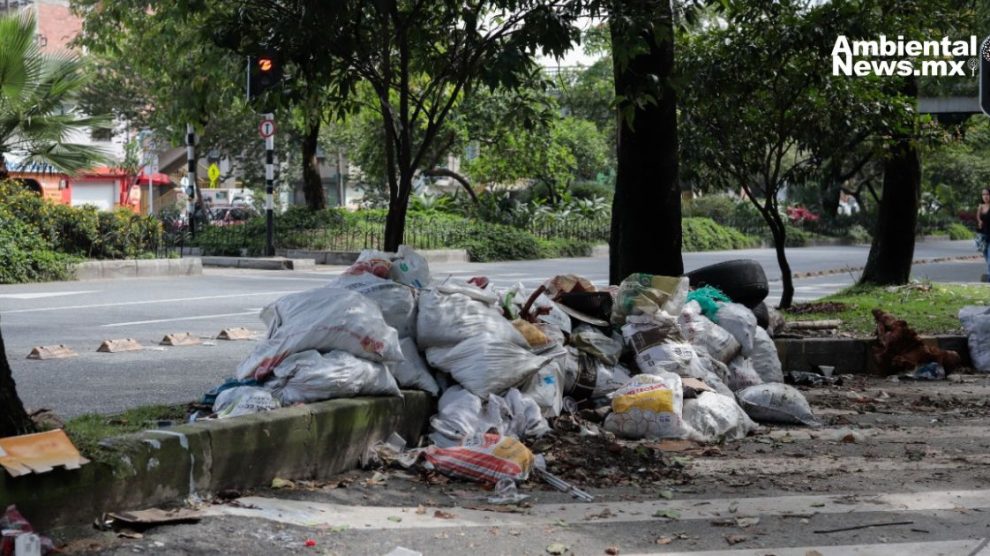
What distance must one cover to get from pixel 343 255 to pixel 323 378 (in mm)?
18066

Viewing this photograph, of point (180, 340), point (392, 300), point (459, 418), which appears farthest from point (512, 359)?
point (180, 340)

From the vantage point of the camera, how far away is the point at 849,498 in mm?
5543

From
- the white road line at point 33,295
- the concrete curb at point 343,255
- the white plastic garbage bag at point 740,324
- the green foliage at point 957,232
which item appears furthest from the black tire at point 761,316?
the green foliage at point 957,232

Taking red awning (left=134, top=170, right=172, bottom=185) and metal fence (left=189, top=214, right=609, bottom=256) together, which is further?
red awning (left=134, top=170, right=172, bottom=185)

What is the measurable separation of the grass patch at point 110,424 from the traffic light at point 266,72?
7.68ft

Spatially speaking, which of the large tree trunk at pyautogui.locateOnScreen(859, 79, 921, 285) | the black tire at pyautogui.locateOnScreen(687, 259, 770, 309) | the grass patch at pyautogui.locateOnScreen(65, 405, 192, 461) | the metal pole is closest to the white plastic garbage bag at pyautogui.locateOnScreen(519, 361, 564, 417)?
the grass patch at pyautogui.locateOnScreen(65, 405, 192, 461)

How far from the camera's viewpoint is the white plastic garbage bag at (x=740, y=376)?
8.26 meters

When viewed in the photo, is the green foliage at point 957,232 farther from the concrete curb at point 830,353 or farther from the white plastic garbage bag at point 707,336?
the white plastic garbage bag at point 707,336

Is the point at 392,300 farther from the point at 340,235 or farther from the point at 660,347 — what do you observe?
the point at 340,235

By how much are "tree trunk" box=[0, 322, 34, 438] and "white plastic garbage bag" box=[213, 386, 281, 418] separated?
1.14 meters

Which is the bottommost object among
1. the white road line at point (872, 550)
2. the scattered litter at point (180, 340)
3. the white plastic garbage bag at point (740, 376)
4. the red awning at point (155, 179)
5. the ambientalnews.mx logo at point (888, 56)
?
the white road line at point (872, 550)

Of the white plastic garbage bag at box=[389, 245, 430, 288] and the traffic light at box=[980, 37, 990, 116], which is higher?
the traffic light at box=[980, 37, 990, 116]

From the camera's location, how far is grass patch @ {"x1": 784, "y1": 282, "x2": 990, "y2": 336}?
1147cm

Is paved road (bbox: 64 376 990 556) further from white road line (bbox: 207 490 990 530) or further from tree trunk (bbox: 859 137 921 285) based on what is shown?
tree trunk (bbox: 859 137 921 285)
